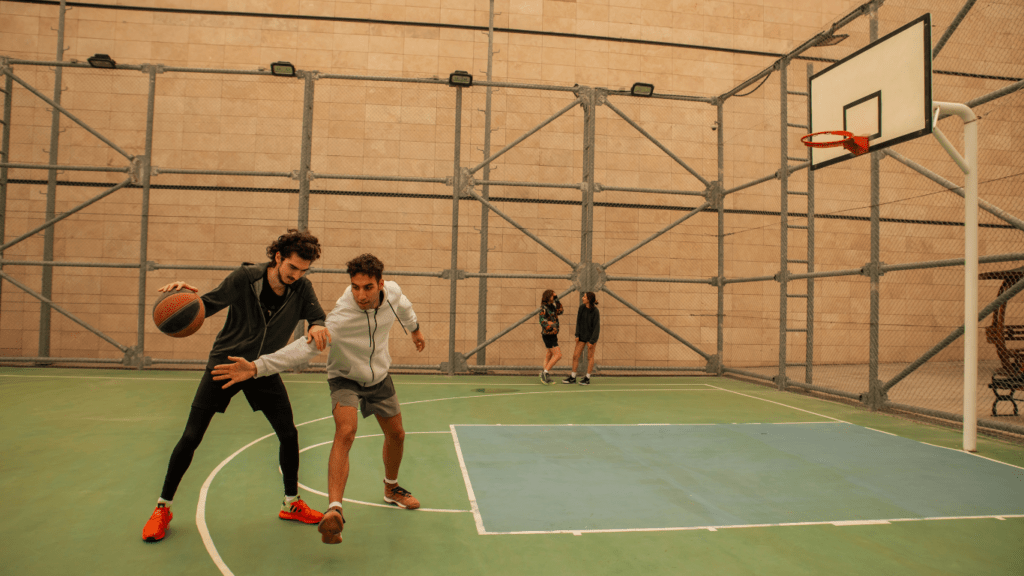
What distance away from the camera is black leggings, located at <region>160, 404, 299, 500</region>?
3.38 metres

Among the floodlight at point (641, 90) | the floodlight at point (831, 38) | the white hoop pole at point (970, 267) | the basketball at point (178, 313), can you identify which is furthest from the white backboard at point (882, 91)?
the basketball at point (178, 313)

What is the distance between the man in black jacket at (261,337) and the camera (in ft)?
11.1

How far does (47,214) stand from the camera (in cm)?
1104

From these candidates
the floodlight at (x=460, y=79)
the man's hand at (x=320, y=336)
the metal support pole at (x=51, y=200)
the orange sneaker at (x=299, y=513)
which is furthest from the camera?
the metal support pole at (x=51, y=200)

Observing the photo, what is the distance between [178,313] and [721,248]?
10.8 metres

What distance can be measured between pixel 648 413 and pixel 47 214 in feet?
38.5

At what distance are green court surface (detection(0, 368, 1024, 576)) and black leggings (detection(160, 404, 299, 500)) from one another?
310 mm

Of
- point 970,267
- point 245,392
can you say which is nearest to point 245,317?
point 245,392

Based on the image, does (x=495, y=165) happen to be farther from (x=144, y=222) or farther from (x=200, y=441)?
(x=200, y=441)

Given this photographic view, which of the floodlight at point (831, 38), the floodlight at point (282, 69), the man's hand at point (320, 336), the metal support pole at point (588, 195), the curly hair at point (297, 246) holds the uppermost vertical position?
the floodlight at point (831, 38)

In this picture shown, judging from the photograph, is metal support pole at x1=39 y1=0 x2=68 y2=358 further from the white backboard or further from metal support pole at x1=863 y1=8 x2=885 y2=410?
metal support pole at x1=863 y1=8 x2=885 y2=410

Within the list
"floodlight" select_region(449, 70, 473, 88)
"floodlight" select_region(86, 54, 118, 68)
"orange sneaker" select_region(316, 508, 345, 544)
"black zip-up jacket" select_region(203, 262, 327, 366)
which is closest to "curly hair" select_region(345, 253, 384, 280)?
"black zip-up jacket" select_region(203, 262, 327, 366)

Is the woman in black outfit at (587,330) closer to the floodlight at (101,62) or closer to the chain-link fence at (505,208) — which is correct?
the chain-link fence at (505,208)

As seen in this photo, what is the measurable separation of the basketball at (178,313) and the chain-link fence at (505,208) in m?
7.00
